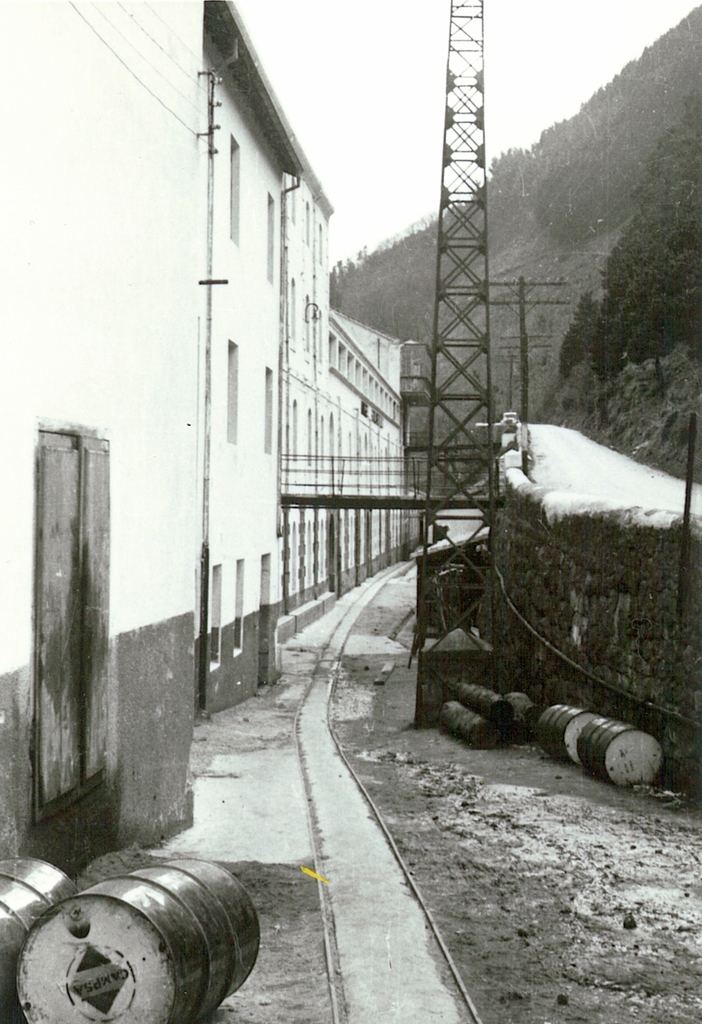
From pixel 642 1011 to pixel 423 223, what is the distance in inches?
5666

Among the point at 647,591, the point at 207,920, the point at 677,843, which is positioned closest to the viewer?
the point at 207,920

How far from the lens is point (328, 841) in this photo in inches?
371

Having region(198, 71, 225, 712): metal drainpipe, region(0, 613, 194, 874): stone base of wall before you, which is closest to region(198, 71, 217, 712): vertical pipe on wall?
region(198, 71, 225, 712): metal drainpipe

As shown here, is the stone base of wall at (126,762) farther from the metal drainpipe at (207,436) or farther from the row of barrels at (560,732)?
the metal drainpipe at (207,436)

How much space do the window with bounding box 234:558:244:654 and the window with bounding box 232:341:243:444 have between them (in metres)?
2.10

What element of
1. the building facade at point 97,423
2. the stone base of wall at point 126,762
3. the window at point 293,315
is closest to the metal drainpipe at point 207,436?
the building facade at point 97,423

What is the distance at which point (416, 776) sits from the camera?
13.3 m

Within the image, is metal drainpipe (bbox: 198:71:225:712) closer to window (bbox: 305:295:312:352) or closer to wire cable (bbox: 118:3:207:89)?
wire cable (bbox: 118:3:207:89)

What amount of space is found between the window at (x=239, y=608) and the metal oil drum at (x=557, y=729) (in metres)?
5.39

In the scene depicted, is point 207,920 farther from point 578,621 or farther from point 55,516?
point 578,621

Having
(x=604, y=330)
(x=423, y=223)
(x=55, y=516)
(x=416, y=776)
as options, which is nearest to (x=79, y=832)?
(x=55, y=516)

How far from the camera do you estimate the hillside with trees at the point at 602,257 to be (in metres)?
38.5

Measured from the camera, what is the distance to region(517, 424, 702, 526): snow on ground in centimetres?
1427

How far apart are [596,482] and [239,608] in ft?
36.8
